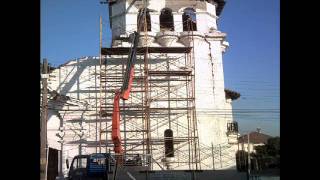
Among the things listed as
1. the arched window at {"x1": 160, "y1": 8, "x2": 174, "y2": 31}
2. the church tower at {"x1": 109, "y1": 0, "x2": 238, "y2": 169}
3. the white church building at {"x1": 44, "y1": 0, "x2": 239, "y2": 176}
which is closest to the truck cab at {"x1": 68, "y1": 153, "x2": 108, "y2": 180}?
the white church building at {"x1": 44, "y1": 0, "x2": 239, "y2": 176}

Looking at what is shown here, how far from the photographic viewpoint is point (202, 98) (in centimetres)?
2998

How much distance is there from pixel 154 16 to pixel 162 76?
4246 millimetres

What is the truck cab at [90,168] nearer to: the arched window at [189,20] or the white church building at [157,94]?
the white church building at [157,94]

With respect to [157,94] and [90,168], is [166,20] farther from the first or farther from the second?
[90,168]

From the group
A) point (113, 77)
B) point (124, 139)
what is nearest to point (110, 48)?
point (113, 77)

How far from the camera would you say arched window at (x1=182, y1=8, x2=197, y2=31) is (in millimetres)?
31297

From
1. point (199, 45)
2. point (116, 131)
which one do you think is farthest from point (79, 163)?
point (199, 45)

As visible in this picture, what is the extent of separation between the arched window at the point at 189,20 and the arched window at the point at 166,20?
88cm

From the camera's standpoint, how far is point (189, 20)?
103 feet

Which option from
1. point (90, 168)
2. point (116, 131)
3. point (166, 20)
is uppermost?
point (166, 20)

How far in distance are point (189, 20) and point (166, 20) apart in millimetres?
1968

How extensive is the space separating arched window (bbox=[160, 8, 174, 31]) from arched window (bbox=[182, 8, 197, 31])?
34.8 inches
